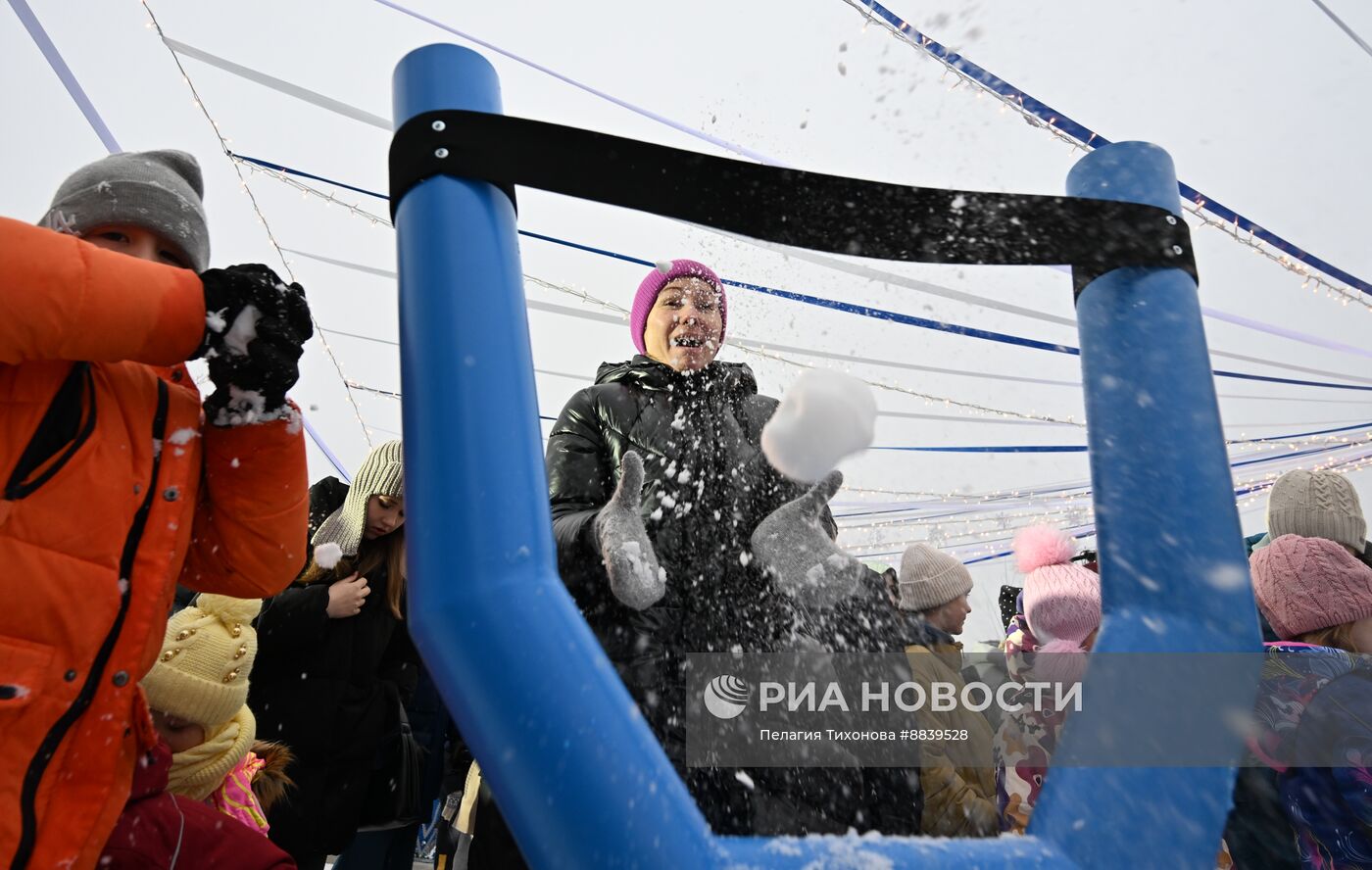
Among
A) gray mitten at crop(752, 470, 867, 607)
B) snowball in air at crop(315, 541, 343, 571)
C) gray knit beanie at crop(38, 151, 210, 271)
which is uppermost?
gray knit beanie at crop(38, 151, 210, 271)

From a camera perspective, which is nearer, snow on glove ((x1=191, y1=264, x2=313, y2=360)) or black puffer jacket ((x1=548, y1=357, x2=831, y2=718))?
snow on glove ((x1=191, y1=264, x2=313, y2=360))

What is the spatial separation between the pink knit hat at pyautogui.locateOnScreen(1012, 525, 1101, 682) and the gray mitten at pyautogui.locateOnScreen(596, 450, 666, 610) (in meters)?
1.98

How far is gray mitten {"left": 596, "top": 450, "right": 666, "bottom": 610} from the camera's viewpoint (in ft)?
3.60

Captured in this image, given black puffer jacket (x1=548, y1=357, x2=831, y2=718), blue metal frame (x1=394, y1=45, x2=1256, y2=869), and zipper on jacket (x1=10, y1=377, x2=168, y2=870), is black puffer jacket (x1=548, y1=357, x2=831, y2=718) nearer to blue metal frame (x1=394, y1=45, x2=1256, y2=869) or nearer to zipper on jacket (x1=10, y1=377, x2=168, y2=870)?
zipper on jacket (x1=10, y1=377, x2=168, y2=870)

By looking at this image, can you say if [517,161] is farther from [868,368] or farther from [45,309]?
[868,368]

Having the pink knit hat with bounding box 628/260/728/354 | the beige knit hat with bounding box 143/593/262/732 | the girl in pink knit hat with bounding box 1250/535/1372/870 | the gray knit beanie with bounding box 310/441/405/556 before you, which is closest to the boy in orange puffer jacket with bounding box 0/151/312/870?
the beige knit hat with bounding box 143/593/262/732

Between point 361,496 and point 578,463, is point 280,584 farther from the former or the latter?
point 361,496

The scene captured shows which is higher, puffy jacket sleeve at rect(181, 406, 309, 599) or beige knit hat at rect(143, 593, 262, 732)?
puffy jacket sleeve at rect(181, 406, 309, 599)

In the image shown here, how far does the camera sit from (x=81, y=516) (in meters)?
0.92

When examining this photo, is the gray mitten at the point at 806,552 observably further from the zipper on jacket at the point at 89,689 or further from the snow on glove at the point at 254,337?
the zipper on jacket at the point at 89,689

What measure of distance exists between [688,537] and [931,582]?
1.95 meters

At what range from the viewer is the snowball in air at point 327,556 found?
2.35 metres

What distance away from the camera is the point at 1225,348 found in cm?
496

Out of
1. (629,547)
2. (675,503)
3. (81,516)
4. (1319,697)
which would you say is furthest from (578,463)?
(1319,697)
